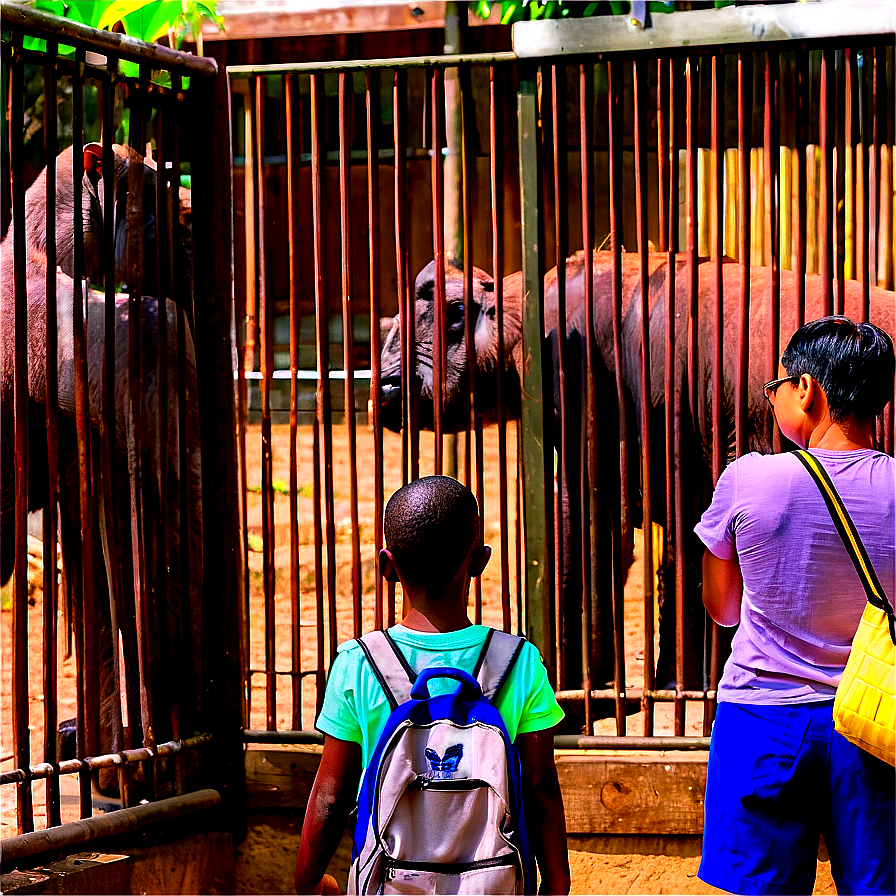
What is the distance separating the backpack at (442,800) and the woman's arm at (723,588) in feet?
2.23

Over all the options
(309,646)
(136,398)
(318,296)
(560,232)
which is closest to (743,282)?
(560,232)

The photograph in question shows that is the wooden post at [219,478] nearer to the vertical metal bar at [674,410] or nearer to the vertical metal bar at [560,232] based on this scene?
the vertical metal bar at [560,232]

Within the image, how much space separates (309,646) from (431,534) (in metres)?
5.46

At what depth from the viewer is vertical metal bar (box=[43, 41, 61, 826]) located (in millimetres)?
2979

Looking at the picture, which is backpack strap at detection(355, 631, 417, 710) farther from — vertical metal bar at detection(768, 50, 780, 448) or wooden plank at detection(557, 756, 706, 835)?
vertical metal bar at detection(768, 50, 780, 448)

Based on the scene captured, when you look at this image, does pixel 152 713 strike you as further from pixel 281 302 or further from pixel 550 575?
pixel 281 302

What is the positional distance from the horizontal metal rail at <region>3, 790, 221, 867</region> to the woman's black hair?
212 cm

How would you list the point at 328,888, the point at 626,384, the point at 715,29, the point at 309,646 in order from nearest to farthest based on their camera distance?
the point at 328,888, the point at 715,29, the point at 626,384, the point at 309,646

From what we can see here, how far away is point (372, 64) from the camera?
358 cm

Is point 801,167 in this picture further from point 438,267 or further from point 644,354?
point 438,267

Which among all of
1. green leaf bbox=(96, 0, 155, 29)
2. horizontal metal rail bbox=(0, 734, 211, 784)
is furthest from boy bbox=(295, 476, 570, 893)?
green leaf bbox=(96, 0, 155, 29)

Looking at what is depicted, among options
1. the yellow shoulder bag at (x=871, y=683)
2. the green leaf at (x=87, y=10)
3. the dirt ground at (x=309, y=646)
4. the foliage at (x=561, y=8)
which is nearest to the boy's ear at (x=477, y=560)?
the yellow shoulder bag at (x=871, y=683)

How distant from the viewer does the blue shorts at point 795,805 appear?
7.30 ft

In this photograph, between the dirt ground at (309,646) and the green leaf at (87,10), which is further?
the green leaf at (87,10)
